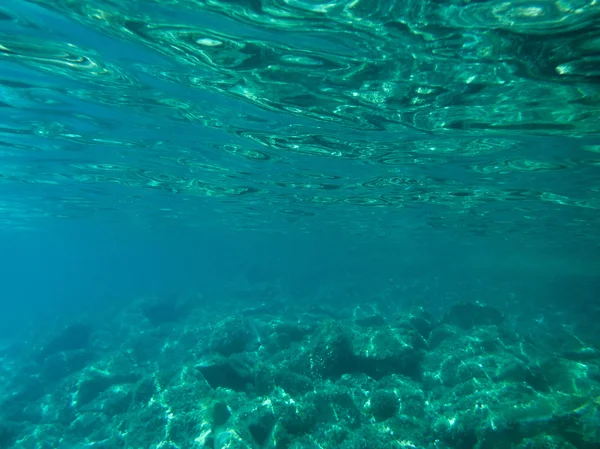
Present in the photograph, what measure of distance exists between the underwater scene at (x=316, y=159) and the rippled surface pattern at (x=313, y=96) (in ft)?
0.22

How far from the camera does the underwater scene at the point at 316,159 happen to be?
745cm

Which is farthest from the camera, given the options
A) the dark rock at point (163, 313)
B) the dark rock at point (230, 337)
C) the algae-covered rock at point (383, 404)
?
the dark rock at point (163, 313)

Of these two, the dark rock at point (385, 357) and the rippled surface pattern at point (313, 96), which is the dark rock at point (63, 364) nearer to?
the rippled surface pattern at point (313, 96)

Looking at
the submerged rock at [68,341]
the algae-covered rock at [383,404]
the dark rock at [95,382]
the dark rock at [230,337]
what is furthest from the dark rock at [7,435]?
the algae-covered rock at [383,404]

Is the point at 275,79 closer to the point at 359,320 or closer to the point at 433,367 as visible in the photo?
the point at 433,367

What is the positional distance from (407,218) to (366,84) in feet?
76.0

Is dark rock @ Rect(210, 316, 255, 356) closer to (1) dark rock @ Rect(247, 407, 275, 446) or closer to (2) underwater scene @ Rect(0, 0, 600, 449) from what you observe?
(2) underwater scene @ Rect(0, 0, 600, 449)

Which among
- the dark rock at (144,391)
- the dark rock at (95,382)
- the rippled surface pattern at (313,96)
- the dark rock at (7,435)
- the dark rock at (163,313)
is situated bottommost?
the dark rock at (163,313)

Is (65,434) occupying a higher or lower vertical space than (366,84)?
lower

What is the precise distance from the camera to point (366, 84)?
9.46m

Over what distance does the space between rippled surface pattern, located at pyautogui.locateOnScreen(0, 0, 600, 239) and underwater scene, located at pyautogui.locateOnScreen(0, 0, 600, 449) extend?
0.22 feet

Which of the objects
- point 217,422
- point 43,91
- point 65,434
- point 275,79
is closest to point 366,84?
point 275,79

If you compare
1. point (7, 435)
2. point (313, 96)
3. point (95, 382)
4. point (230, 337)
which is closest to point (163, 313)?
point (95, 382)

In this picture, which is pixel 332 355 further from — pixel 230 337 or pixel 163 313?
pixel 163 313
